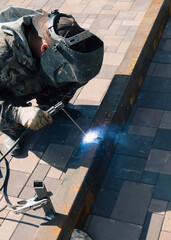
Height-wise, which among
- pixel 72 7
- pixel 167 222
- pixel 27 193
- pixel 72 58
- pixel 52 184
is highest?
Result: pixel 72 7

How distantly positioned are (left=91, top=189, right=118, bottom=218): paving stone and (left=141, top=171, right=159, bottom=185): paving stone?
302mm

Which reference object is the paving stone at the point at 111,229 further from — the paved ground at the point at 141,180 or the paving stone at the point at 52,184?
the paving stone at the point at 52,184

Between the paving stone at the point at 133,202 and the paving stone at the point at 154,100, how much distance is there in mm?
1094

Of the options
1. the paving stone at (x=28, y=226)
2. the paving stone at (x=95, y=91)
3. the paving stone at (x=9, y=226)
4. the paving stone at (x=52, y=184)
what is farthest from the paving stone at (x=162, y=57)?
the paving stone at (x=9, y=226)

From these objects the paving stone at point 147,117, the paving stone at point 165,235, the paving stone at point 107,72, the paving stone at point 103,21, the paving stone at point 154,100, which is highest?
the paving stone at point 103,21

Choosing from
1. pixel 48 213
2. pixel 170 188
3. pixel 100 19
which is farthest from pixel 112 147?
pixel 100 19

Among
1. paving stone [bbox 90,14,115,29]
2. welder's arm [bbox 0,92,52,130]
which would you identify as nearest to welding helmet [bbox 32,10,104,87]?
Answer: welder's arm [bbox 0,92,52,130]

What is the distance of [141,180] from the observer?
351 centimetres

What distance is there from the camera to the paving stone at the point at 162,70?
462 centimetres

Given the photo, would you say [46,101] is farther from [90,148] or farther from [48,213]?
[48,213]

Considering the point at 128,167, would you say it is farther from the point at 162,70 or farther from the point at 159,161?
the point at 162,70

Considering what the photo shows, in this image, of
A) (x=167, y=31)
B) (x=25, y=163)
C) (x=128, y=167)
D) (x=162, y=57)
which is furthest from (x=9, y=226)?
(x=167, y=31)

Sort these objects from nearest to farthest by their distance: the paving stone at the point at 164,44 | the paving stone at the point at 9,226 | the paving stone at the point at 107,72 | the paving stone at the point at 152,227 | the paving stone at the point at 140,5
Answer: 1. the paving stone at the point at 152,227
2. the paving stone at the point at 9,226
3. the paving stone at the point at 107,72
4. the paving stone at the point at 164,44
5. the paving stone at the point at 140,5

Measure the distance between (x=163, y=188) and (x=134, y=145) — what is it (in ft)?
2.03
